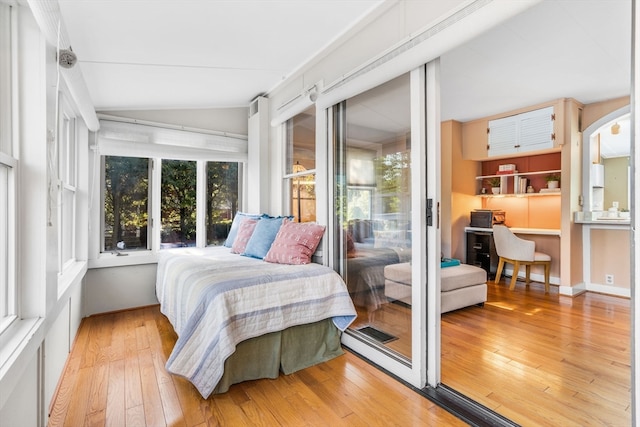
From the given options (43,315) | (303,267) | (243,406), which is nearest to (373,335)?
(303,267)

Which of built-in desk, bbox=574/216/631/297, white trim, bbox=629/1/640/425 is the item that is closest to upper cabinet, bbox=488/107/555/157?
built-in desk, bbox=574/216/631/297

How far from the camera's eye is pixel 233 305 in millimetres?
1852

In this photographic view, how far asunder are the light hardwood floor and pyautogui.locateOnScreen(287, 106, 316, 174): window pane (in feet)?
5.43

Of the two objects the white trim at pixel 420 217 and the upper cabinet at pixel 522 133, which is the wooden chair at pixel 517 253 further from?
the white trim at pixel 420 217

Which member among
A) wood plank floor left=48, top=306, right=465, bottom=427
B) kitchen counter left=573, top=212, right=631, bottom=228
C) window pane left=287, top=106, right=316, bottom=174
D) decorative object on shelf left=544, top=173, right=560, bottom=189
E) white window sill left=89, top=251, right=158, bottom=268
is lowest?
wood plank floor left=48, top=306, right=465, bottom=427

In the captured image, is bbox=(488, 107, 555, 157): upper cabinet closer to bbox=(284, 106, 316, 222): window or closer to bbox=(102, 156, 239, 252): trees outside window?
bbox=(284, 106, 316, 222): window

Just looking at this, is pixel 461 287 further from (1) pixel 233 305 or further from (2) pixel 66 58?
(2) pixel 66 58

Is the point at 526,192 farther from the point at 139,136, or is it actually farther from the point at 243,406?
the point at 139,136

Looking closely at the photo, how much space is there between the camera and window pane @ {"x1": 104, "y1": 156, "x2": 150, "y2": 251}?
3.37 m

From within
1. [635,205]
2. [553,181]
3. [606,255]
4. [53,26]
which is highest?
[53,26]

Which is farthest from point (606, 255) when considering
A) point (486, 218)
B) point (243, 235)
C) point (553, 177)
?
point (243, 235)

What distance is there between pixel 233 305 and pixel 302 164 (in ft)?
5.85

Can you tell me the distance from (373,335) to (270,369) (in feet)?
2.49

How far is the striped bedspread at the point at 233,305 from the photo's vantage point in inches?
69.7
